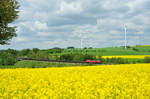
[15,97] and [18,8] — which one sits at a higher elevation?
[18,8]

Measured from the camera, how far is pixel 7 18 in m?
30.1

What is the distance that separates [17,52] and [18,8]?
4483 cm

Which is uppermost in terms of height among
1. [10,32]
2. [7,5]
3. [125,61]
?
[7,5]

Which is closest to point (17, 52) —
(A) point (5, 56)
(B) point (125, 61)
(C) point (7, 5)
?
(A) point (5, 56)

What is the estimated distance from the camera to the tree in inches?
1128

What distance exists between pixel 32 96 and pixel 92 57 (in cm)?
4391

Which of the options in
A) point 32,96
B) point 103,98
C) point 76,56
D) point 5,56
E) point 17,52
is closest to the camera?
point 103,98

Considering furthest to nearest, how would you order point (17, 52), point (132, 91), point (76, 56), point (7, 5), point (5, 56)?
point (17, 52) < point (76, 56) < point (5, 56) < point (7, 5) < point (132, 91)

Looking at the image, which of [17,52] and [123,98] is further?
[17,52]

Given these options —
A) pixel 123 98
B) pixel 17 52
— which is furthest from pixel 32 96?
pixel 17 52

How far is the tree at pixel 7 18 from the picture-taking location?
1128 inches

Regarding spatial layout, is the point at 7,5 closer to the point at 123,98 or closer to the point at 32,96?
the point at 32,96

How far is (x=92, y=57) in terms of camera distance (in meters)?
52.1

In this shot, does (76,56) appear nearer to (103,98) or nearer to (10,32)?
(10,32)
